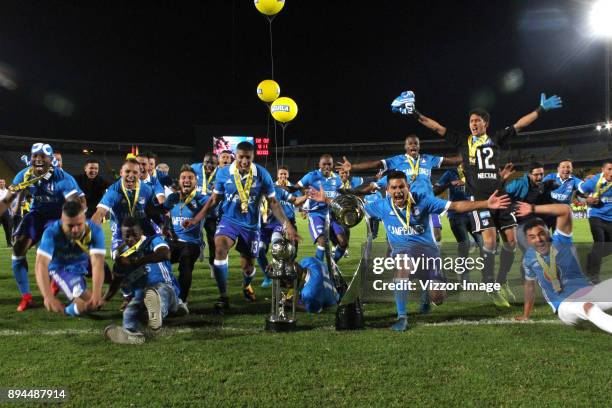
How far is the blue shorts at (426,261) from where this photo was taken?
15.7ft

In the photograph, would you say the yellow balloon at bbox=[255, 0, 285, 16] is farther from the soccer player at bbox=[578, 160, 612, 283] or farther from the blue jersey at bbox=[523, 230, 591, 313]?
the blue jersey at bbox=[523, 230, 591, 313]

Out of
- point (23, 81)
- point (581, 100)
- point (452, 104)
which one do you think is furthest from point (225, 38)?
point (581, 100)

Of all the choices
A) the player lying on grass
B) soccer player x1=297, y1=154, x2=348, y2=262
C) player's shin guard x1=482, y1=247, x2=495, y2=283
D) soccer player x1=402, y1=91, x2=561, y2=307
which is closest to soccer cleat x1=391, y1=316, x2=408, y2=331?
player's shin guard x1=482, y1=247, x2=495, y2=283

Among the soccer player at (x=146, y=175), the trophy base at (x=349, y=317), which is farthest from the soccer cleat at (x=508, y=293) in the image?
the soccer player at (x=146, y=175)

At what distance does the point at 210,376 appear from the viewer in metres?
3.10

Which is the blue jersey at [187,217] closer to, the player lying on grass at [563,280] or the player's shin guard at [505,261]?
the player's shin guard at [505,261]

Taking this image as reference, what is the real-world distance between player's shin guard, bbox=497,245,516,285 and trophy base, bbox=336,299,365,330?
1694 mm

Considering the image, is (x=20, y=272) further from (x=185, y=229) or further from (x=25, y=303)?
(x=185, y=229)

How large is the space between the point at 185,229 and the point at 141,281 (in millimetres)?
1747

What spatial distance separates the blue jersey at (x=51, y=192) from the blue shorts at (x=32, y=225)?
5 centimetres

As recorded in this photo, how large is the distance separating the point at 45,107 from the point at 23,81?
4752 mm

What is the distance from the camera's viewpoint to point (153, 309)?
403 centimetres

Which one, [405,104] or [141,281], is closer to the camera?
Result: [141,281]

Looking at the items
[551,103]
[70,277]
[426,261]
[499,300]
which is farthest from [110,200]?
[551,103]
